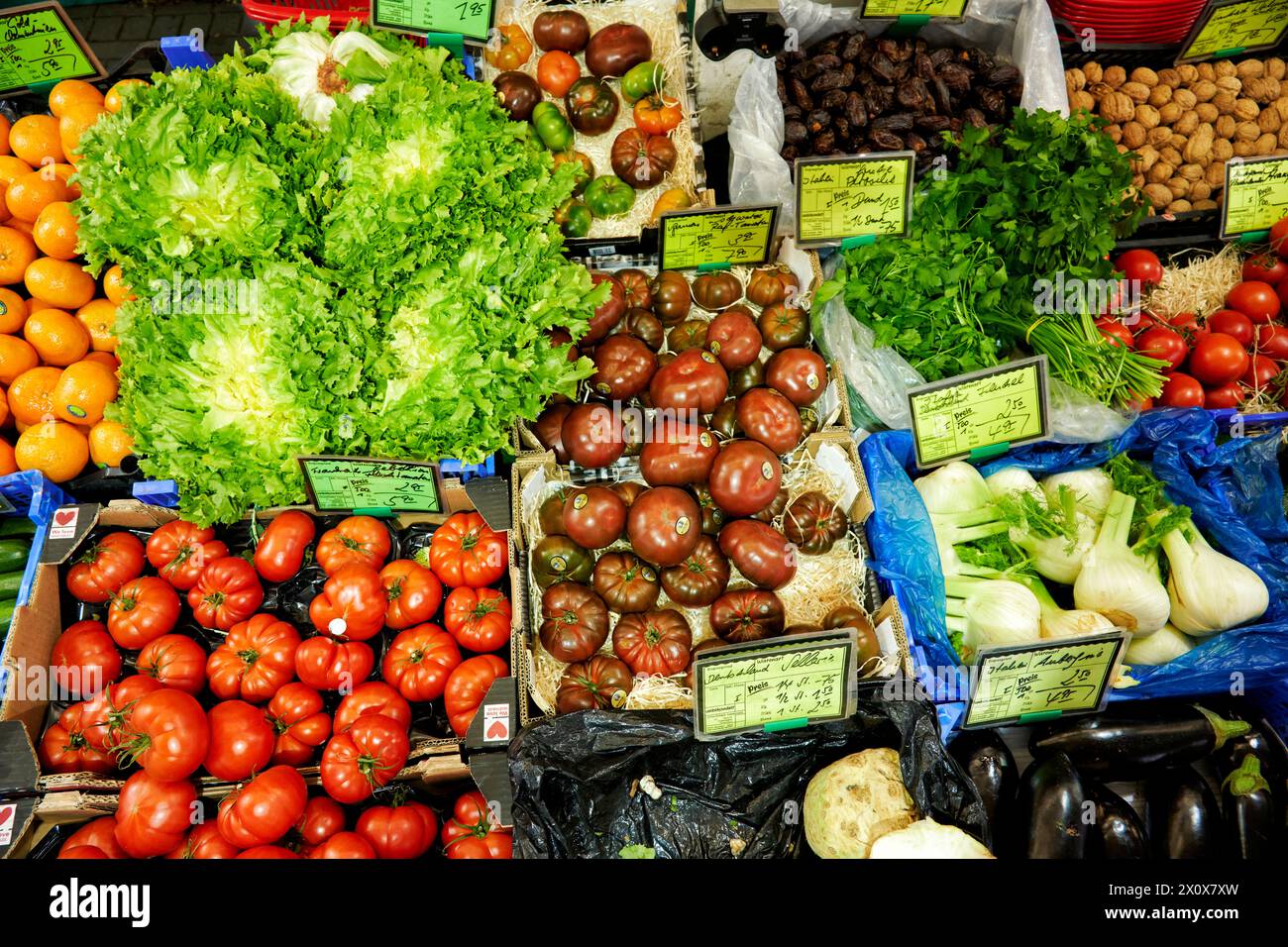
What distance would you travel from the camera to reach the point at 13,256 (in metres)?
2.58

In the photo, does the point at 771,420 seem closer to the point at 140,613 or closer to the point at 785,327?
the point at 785,327

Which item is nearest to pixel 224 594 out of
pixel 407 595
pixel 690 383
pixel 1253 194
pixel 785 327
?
pixel 407 595

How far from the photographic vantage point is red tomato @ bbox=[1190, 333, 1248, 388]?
2.69 m

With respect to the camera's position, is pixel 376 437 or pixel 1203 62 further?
pixel 1203 62

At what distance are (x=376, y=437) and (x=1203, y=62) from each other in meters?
4.06

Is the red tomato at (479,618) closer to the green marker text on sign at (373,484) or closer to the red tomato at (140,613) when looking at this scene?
the green marker text on sign at (373,484)

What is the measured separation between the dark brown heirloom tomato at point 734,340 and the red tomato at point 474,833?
158 cm

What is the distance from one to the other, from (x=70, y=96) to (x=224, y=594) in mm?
2026

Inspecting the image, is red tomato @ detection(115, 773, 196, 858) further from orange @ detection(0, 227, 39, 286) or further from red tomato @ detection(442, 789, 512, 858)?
orange @ detection(0, 227, 39, 286)

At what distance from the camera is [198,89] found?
2170 mm

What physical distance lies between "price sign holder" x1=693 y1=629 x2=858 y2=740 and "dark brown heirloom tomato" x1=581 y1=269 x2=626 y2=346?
1214 millimetres

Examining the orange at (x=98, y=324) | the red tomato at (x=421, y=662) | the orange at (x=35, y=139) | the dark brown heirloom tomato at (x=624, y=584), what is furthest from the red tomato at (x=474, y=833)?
the orange at (x=35, y=139)

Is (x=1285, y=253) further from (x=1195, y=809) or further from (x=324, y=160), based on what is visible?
(x=324, y=160)
